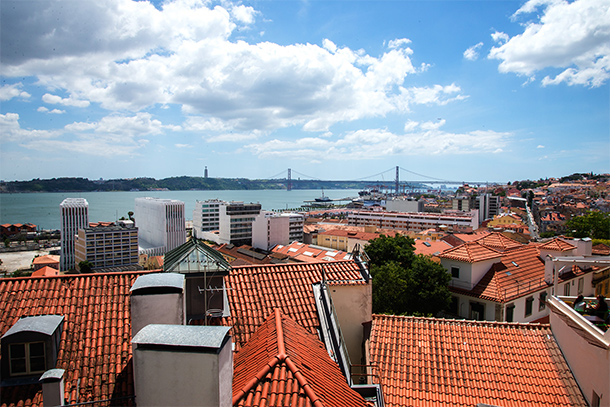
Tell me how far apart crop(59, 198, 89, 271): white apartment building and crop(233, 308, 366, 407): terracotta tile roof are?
5580 centimetres

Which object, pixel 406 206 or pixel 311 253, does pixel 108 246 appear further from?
pixel 406 206

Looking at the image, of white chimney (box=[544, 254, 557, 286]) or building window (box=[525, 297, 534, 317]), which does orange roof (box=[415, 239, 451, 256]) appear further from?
building window (box=[525, 297, 534, 317])

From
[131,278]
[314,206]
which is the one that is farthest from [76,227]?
[314,206]

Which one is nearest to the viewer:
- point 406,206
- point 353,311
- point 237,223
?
point 353,311

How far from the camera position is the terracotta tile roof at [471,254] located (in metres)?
11.7

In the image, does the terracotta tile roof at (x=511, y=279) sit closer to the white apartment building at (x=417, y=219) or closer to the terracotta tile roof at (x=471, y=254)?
the terracotta tile roof at (x=471, y=254)

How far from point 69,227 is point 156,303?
5842 cm

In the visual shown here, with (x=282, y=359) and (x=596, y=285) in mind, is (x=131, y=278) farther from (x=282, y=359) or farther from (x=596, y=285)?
(x=596, y=285)

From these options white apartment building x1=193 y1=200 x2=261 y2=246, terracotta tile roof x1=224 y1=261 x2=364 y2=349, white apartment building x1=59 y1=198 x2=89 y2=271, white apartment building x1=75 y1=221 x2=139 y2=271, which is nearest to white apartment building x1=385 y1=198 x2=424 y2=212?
white apartment building x1=193 y1=200 x2=261 y2=246

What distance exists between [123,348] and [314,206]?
5431 inches

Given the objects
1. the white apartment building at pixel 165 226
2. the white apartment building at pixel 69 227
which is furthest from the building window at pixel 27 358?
the white apartment building at pixel 165 226

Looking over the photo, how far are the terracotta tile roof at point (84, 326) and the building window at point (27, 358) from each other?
124mm

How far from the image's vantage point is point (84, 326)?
3.53 metres

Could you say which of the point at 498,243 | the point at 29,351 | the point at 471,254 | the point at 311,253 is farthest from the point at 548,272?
the point at 311,253
